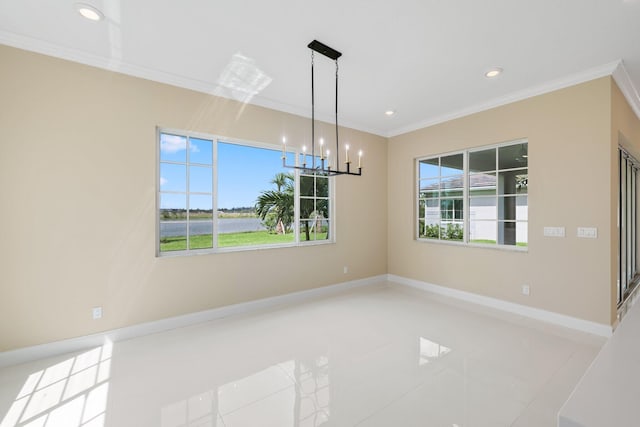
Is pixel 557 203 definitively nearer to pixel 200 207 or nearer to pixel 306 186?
pixel 306 186

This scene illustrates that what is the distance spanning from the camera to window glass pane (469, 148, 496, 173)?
4.07m

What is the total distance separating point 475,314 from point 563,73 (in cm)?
304

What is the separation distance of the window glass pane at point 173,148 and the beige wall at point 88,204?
0.51 ft

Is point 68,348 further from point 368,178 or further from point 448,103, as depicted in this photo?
point 448,103

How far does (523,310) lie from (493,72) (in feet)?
9.75

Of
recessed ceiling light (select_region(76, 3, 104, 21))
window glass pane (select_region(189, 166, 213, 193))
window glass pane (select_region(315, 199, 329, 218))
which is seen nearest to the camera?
Answer: recessed ceiling light (select_region(76, 3, 104, 21))

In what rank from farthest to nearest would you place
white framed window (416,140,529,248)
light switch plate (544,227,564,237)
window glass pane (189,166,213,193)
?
white framed window (416,140,529,248) < window glass pane (189,166,213,193) < light switch plate (544,227,564,237)

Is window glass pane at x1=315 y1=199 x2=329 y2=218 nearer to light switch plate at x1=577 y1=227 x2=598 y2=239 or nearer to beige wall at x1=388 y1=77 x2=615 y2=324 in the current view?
beige wall at x1=388 y1=77 x2=615 y2=324

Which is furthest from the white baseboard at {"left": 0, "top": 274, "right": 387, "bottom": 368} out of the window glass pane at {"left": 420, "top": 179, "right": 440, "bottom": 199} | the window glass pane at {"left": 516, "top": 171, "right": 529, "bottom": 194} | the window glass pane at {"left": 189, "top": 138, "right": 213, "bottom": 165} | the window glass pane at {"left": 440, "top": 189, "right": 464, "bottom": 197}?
the window glass pane at {"left": 516, "top": 171, "right": 529, "bottom": 194}

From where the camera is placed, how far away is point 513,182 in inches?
150

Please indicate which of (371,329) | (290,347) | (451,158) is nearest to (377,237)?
(451,158)

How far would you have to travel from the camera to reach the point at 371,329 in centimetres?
326

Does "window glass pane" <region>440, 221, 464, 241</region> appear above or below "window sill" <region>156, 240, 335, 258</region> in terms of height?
above

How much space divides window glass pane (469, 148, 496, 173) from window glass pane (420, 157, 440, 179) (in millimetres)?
569
